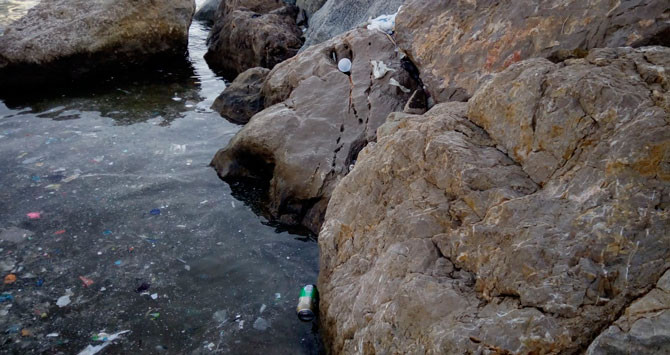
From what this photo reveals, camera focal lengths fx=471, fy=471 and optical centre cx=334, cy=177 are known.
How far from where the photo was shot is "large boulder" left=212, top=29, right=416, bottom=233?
4.80 metres

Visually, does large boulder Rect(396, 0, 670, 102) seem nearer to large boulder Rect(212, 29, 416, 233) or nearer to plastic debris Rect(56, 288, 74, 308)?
large boulder Rect(212, 29, 416, 233)

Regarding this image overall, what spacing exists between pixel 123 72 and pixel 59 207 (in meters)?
4.69

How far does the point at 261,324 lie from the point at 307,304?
14.5 inches

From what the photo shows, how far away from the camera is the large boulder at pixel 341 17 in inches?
299

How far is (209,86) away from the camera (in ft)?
28.8

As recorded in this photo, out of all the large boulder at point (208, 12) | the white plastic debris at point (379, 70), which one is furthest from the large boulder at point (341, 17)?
the large boulder at point (208, 12)

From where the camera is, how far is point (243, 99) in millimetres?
7133

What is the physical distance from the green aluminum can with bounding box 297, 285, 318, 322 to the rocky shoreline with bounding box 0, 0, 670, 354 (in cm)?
10

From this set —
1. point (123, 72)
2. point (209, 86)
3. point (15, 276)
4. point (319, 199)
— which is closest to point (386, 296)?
point (319, 199)

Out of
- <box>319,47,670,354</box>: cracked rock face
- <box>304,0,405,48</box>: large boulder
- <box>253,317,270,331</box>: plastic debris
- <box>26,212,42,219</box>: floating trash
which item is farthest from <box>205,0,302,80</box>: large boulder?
<box>253,317,270,331</box>: plastic debris

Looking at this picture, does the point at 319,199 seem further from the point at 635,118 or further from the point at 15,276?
the point at 635,118

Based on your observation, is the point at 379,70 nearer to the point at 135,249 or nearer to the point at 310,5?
the point at 135,249

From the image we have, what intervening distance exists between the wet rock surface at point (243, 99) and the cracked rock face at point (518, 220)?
3.96 metres

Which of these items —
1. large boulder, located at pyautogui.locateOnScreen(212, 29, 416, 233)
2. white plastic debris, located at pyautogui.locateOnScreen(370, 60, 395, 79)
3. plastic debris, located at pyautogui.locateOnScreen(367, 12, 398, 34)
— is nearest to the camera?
large boulder, located at pyautogui.locateOnScreen(212, 29, 416, 233)
